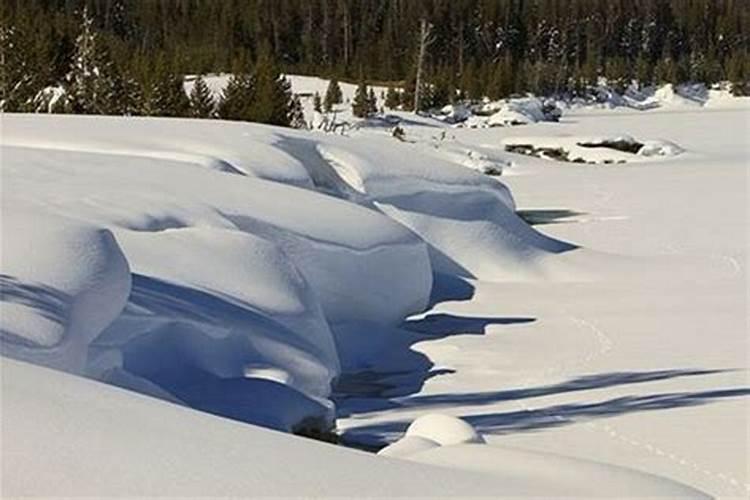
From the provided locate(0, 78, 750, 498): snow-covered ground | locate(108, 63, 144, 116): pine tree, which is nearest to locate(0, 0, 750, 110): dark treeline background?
locate(108, 63, 144, 116): pine tree

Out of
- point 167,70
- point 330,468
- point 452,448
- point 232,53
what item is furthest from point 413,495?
point 232,53

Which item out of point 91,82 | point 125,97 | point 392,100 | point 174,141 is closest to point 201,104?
point 125,97

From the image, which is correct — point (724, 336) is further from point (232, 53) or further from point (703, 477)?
point (232, 53)

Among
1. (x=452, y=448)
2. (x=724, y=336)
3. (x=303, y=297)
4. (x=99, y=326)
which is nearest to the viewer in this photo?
(x=452, y=448)

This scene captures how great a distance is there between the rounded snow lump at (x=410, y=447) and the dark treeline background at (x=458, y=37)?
157 feet

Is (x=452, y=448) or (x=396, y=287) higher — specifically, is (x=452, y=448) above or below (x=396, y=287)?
above

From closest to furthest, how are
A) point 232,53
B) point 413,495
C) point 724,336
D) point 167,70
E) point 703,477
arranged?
point 413,495
point 703,477
point 724,336
point 167,70
point 232,53

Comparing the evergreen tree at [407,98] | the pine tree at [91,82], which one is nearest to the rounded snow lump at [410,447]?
the pine tree at [91,82]

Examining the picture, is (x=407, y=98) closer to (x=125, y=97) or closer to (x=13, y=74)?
(x=125, y=97)

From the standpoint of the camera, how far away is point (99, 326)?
5211 millimetres

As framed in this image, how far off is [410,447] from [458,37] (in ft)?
220

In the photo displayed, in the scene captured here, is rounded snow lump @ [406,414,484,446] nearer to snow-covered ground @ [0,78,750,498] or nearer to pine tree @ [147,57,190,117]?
snow-covered ground @ [0,78,750,498]

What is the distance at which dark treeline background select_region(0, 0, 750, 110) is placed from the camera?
59.6 m

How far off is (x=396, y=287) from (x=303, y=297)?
2.55m
